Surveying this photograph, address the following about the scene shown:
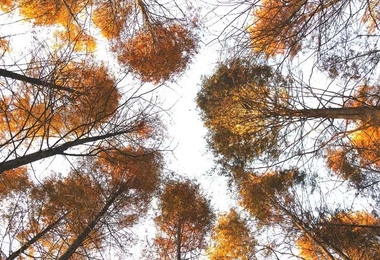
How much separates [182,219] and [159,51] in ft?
14.4

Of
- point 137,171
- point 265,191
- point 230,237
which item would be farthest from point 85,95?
point 230,237

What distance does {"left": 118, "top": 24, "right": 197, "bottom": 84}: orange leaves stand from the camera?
697 centimetres

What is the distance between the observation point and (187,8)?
19.5 feet

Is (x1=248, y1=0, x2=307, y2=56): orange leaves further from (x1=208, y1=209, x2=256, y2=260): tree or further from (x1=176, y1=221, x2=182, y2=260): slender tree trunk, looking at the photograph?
(x1=208, y1=209, x2=256, y2=260): tree

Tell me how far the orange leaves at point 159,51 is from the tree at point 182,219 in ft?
10.8

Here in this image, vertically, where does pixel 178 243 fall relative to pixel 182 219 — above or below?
below

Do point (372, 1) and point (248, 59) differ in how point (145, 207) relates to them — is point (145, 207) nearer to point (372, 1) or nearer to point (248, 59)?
point (248, 59)

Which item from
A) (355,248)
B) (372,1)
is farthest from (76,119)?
(355,248)

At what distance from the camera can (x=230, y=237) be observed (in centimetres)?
1001

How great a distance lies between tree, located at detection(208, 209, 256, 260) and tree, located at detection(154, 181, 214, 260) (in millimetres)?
488

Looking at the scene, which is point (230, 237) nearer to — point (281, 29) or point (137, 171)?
point (137, 171)

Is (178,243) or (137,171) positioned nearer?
(178,243)

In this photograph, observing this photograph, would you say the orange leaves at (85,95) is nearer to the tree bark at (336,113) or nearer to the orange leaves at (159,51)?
the orange leaves at (159,51)

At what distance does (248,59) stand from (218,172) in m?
6.70
